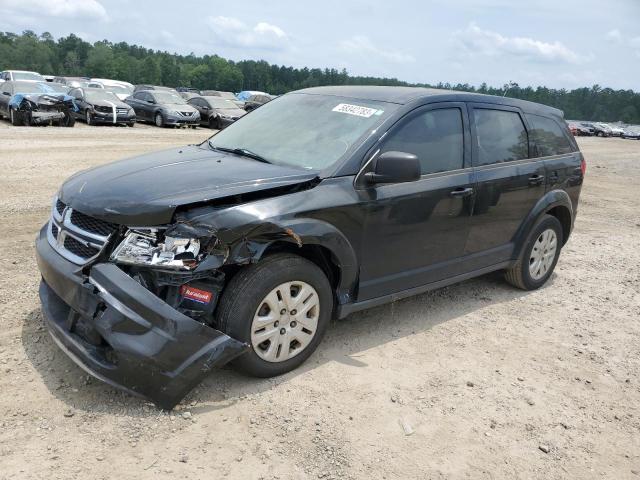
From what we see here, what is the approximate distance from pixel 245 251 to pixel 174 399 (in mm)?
900

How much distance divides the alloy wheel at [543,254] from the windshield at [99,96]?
62.9 feet

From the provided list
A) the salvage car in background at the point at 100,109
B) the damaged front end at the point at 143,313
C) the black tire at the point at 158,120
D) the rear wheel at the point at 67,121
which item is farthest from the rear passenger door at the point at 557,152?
the black tire at the point at 158,120

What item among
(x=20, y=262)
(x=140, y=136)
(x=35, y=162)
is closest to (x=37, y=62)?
(x=140, y=136)

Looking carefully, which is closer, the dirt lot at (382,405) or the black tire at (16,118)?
the dirt lot at (382,405)

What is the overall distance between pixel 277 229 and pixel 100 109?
64.0 feet

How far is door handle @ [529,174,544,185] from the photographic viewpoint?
5277 mm

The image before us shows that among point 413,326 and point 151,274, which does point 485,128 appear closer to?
point 413,326

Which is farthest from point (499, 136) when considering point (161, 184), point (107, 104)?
point (107, 104)

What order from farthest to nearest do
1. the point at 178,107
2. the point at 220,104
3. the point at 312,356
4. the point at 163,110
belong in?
the point at 220,104 < the point at 178,107 < the point at 163,110 < the point at 312,356

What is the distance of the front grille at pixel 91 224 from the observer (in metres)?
3.29

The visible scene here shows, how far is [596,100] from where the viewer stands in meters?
131

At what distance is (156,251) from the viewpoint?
317 centimetres

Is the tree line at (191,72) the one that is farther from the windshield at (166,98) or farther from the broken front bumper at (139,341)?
the broken front bumper at (139,341)

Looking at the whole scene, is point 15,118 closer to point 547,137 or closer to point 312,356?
point 547,137
